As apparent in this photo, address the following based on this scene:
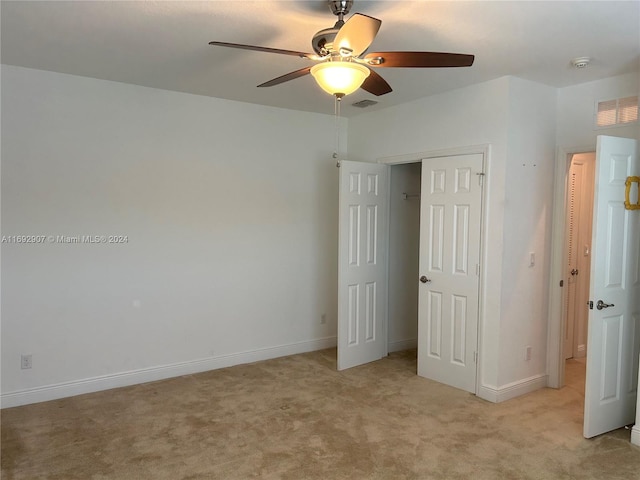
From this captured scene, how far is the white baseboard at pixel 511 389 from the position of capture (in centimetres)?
373

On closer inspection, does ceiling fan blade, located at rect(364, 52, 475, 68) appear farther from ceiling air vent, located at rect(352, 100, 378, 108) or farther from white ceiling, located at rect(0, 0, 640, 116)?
ceiling air vent, located at rect(352, 100, 378, 108)

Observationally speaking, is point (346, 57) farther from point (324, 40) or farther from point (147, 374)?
point (147, 374)

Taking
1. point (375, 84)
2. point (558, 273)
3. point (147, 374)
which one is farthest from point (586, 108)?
point (147, 374)

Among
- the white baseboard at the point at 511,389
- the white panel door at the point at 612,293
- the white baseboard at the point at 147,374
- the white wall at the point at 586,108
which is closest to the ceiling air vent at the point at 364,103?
the white wall at the point at 586,108

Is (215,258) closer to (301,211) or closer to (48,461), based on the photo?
(301,211)

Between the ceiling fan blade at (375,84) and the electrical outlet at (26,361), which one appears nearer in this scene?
the ceiling fan blade at (375,84)

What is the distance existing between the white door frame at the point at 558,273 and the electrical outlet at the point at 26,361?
14.1ft

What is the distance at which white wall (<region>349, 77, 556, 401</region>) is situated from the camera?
3686 mm

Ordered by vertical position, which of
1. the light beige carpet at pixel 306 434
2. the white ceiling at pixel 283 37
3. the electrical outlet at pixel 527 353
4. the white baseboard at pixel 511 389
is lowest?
the light beige carpet at pixel 306 434

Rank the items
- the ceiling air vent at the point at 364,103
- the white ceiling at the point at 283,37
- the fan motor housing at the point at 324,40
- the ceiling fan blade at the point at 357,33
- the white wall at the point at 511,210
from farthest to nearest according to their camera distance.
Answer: the ceiling air vent at the point at 364,103, the white wall at the point at 511,210, the white ceiling at the point at 283,37, the fan motor housing at the point at 324,40, the ceiling fan blade at the point at 357,33

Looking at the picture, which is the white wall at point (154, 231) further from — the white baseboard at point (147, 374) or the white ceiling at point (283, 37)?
the white ceiling at point (283, 37)

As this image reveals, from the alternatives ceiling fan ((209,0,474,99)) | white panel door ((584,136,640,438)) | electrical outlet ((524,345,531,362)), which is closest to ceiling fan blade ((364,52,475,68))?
ceiling fan ((209,0,474,99))

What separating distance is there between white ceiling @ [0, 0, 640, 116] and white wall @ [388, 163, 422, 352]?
136 cm

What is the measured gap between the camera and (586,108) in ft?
12.3
